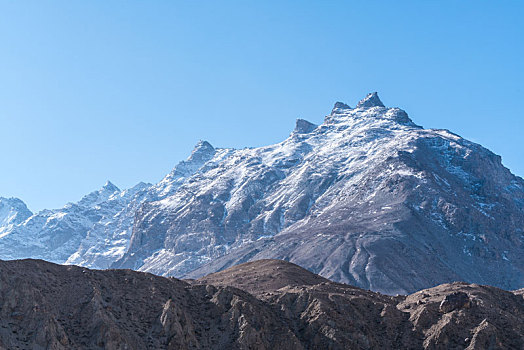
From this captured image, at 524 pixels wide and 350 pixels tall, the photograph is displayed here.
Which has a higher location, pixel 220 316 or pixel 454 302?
pixel 454 302

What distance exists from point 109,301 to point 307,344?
1998cm

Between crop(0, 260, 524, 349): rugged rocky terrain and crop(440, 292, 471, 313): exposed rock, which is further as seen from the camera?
crop(440, 292, 471, 313): exposed rock

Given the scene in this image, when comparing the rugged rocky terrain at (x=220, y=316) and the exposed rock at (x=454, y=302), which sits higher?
the exposed rock at (x=454, y=302)

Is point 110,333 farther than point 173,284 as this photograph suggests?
No

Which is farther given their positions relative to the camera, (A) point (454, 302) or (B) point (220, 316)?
(A) point (454, 302)

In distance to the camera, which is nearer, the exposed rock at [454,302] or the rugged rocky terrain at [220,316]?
the rugged rocky terrain at [220,316]

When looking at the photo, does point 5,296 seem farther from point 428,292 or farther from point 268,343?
point 428,292

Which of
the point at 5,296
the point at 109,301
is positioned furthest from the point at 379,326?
the point at 5,296

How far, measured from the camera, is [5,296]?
73125mm

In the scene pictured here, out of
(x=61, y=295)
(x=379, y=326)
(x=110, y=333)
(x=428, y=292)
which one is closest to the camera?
(x=110, y=333)

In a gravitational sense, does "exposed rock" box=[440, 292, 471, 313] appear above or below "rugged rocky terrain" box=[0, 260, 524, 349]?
above

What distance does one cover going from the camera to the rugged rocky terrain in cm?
7225

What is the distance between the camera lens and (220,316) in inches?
3214

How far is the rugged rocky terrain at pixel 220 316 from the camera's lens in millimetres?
72250
